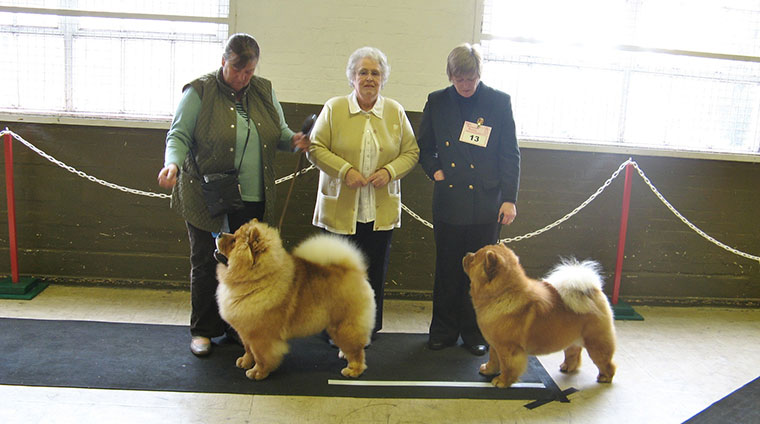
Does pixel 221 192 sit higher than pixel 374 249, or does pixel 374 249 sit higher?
pixel 221 192

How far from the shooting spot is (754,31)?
453 cm

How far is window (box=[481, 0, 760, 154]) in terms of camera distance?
4.32m

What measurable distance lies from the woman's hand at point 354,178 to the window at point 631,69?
1807mm

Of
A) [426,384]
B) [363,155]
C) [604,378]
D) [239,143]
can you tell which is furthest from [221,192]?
[604,378]

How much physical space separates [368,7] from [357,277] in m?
2.12

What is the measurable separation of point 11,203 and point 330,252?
2636 mm

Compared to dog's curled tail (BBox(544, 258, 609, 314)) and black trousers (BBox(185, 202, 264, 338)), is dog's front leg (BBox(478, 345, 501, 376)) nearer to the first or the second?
dog's curled tail (BBox(544, 258, 609, 314))

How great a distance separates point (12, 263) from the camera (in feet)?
Result: 13.3

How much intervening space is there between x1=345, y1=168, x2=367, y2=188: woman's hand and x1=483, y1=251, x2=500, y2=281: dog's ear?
76cm

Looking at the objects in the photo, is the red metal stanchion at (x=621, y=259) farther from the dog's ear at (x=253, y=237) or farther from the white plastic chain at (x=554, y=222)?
the dog's ear at (x=253, y=237)

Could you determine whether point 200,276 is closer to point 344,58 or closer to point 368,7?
point 344,58

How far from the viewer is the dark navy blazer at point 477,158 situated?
10.4 ft

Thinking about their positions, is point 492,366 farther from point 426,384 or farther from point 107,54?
point 107,54

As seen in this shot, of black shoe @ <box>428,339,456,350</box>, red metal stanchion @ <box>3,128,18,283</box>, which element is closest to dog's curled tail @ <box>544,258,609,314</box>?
black shoe @ <box>428,339,456,350</box>
